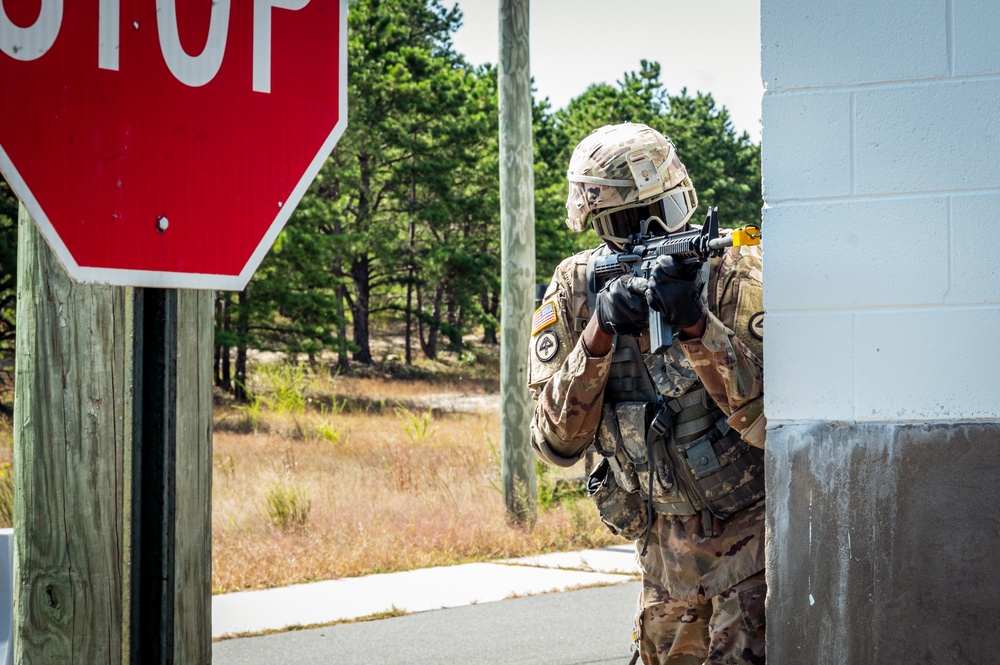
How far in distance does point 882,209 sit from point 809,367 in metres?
0.35

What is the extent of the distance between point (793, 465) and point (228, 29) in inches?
54.3

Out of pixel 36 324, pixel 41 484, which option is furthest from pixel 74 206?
pixel 41 484

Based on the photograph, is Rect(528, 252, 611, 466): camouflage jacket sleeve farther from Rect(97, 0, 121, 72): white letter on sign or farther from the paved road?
the paved road

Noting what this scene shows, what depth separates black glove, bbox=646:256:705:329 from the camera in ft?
8.13

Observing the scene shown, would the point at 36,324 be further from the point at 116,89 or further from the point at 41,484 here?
the point at 116,89

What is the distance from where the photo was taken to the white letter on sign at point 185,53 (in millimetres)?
1683

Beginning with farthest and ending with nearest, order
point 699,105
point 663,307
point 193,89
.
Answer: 1. point 699,105
2. point 663,307
3. point 193,89

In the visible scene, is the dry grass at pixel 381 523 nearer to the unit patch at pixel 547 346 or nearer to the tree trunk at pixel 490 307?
the unit patch at pixel 547 346

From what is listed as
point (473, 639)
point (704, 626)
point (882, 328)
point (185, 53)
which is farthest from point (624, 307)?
point (473, 639)

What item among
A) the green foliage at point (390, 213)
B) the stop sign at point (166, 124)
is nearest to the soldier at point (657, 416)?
the stop sign at point (166, 124)

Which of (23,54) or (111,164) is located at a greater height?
(23,54)

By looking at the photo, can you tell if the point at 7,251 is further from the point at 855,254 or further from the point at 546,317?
the point at 855,254

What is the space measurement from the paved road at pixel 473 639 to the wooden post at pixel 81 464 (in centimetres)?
302

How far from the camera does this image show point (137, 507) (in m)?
1.66
